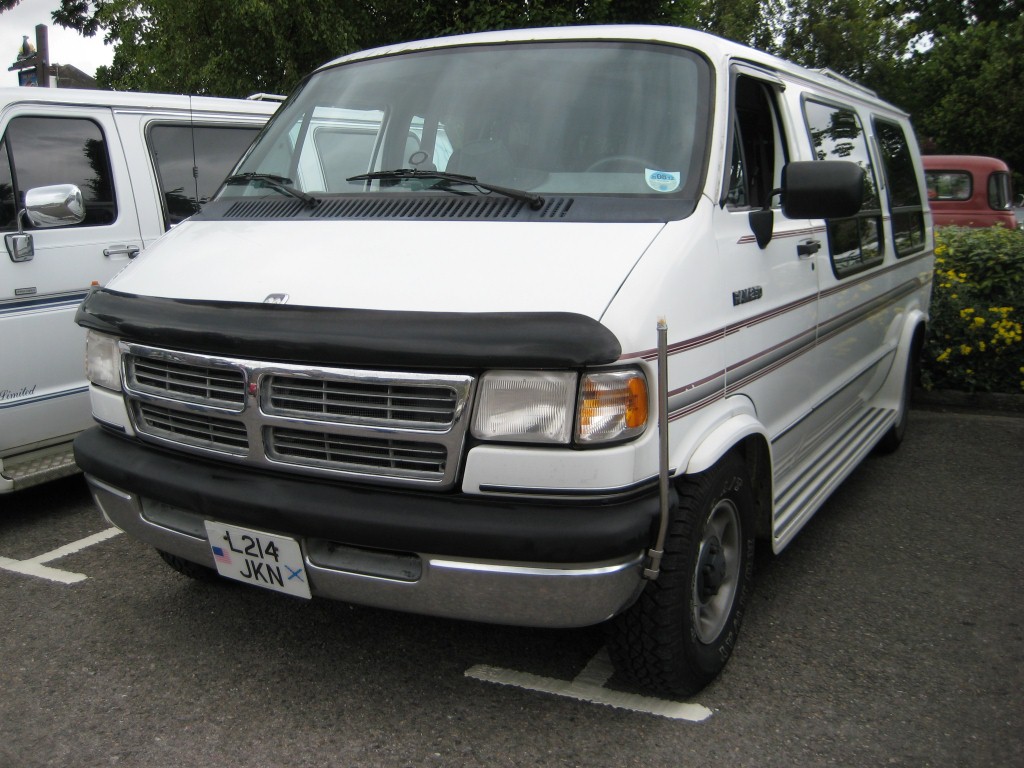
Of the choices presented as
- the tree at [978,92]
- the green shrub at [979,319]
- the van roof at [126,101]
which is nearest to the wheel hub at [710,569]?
the van roof at [126,101]

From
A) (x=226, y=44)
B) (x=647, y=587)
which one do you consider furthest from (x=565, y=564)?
(x=226, y=44)

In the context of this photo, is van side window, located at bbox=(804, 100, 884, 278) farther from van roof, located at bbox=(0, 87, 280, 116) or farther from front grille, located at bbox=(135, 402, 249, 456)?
van roof, located at bbox=(0, 87, 280, 116)

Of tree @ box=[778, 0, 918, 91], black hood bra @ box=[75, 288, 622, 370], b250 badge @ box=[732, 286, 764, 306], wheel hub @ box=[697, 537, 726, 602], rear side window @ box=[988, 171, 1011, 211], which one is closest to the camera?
black hood bra @ box=[75, 288, 622, 370]

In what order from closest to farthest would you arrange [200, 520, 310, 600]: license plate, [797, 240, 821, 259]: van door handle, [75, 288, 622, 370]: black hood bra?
[75, 288, 622, 370]: black hood bra < [200, 520, 310, 600]: license plate < [797, 240, 821, 259]: van door handle

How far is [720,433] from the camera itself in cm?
296

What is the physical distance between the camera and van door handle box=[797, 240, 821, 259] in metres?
3.75

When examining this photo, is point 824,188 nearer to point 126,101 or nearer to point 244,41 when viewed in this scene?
point 126,101

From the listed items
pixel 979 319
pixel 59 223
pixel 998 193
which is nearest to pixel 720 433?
pixel 59 223

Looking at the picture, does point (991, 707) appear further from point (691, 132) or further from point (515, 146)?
point (515, 146)

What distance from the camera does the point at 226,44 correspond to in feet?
43.2

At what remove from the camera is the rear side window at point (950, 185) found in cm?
1442

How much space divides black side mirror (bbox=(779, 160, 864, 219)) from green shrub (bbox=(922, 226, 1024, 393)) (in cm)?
438

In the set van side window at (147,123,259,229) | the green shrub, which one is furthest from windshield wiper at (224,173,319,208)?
the green shrub

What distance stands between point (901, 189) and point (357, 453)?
422cm
